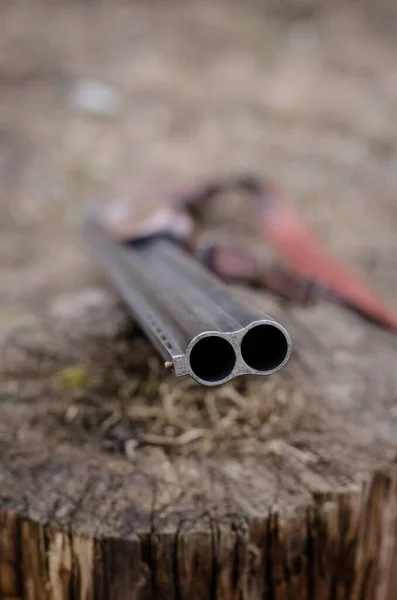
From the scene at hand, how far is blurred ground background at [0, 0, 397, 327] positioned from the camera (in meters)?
2.58

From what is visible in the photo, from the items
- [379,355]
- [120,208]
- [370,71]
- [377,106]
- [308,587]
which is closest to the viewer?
[308,587]

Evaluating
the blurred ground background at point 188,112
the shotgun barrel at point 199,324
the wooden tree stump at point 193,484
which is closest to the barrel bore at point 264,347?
the shotgun barrel at point 199,324

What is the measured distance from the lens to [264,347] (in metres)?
0.91

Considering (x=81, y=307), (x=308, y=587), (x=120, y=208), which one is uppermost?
(x=120, y=208)

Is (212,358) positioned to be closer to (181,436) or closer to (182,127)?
(181,436)

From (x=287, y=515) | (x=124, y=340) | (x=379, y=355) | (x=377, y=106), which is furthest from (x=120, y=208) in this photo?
(x=377, y=106)

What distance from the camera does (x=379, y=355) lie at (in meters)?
1.56

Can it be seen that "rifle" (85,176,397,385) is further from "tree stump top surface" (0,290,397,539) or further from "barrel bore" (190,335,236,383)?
"tree stump top surface" (0,290,397,539)

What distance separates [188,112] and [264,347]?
3139 millimetres

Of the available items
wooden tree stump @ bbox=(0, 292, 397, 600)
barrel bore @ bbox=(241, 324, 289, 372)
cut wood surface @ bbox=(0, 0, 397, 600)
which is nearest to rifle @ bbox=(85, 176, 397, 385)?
barrel bore @ bbox=(241, 324, 289, 372)

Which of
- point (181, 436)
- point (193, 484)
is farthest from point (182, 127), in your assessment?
point (193, 484)

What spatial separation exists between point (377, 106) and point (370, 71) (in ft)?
1.73

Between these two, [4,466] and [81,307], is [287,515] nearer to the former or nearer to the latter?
[4,466]

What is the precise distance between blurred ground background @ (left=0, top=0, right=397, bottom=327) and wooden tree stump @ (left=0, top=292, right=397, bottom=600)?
60 cm
